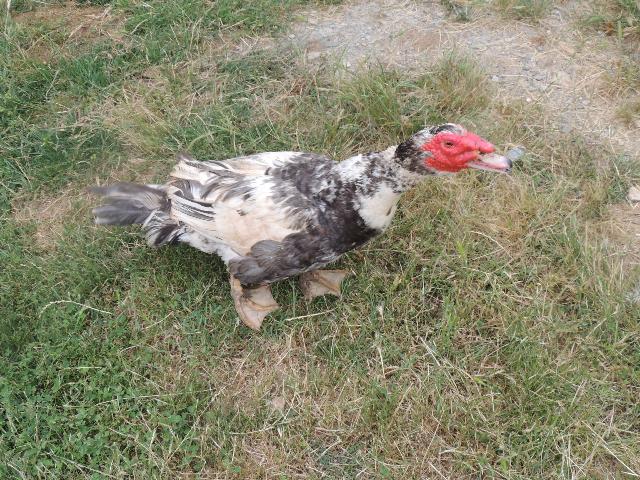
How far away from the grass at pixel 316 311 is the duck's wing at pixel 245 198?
0.49 meters

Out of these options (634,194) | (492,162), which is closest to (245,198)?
(492,162)

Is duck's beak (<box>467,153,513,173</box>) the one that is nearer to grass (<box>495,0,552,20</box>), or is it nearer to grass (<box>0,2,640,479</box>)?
grass (<box>0,2,640,479</box>)

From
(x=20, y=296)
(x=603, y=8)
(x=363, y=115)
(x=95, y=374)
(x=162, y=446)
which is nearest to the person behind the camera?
(x=162, y=446)

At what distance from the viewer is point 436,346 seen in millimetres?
3119

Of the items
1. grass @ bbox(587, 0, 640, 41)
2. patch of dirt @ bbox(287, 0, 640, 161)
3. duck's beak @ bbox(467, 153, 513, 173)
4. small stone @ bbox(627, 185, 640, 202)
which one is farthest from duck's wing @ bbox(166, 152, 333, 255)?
grass @ bbox(587, 0, 640, 41)

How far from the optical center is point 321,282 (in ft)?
11.0

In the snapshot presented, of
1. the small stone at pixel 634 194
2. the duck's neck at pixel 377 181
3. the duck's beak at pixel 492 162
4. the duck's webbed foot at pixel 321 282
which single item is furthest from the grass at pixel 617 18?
the duck's webbed foot at pixel 321 282

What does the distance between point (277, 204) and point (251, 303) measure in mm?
622

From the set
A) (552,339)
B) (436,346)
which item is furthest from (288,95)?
(552,339)

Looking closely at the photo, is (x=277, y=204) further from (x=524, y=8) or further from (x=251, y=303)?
(x=524, y=8)

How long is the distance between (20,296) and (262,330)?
1.35 meters

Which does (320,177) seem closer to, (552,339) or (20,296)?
(552,339)

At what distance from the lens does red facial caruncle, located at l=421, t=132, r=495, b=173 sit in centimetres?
264

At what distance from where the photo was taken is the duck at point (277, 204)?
2811 millimetres
